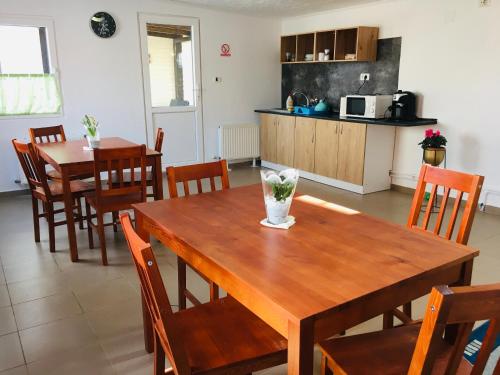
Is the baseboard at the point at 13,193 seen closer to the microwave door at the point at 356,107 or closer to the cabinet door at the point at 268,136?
the cabinet door at the point at 268,136

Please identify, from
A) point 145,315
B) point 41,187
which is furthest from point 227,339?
point 41,187

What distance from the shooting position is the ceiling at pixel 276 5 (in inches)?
211

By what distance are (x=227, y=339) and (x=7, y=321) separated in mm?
1624

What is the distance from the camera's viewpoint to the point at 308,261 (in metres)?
1.41

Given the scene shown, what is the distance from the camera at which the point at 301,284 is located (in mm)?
1254

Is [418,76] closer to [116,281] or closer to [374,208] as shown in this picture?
[374,208]

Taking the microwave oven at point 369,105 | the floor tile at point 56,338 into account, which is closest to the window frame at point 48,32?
the floor tile at point 56,338

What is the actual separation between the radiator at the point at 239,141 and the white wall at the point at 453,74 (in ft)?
7.64

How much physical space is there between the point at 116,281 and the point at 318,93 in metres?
4.40

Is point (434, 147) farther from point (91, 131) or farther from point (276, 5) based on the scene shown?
point (91, 131)

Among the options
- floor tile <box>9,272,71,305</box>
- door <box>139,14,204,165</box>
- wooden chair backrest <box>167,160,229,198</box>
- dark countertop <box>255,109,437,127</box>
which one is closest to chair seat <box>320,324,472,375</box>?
wooden chair backrest <box>167,160,229,198</box>

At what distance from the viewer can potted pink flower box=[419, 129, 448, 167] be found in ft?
14.0

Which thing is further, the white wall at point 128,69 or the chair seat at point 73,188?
the white wall at point 128,69

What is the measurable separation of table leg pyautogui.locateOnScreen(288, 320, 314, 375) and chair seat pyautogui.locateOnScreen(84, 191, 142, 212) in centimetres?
221
